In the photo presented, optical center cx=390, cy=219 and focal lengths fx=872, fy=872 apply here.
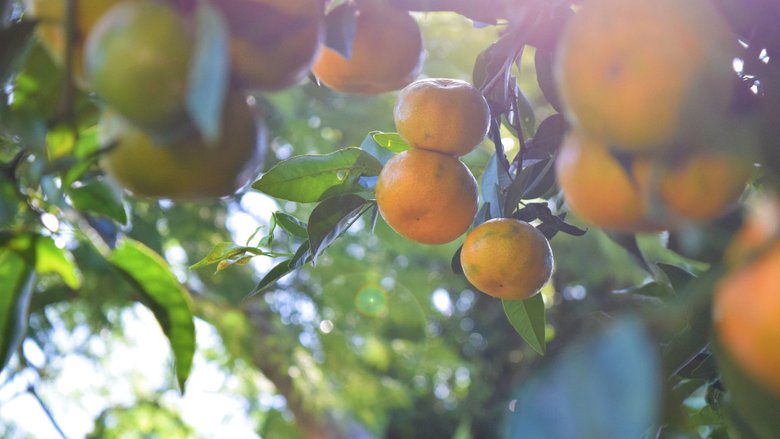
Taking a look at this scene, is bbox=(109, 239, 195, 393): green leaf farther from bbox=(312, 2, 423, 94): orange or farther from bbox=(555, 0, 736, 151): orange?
bbox=(555, 0, 736, 151): orange

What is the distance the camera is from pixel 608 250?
364 centimetres

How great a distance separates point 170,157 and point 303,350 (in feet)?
10.2

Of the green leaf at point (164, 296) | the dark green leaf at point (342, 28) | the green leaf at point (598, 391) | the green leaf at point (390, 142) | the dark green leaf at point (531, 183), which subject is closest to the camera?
the green leaf at point (598, 391)

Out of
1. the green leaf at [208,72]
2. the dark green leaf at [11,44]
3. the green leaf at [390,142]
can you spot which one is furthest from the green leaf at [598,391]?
the green leaf at [390,142]

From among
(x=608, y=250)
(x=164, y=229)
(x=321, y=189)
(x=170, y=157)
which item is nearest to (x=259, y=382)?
(x=164, y=229)

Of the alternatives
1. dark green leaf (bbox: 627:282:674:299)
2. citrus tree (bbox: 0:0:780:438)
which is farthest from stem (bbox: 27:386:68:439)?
dark green leaf (bbox: 627:282:674:299)

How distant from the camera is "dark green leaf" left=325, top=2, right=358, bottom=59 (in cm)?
38

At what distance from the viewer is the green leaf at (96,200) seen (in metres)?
0.50

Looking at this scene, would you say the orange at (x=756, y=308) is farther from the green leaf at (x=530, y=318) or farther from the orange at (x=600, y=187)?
the green leaf at (x=530, y=318)

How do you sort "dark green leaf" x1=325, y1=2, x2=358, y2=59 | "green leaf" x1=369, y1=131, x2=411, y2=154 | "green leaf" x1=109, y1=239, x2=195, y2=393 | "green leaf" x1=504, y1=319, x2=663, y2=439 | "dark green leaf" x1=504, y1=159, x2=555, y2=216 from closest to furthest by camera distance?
"green leaf" x1=504, y1=319, x2=663, y2=439 < "dark green leaf" x1=325, y1=2, x2=358, y2=59 < "green leaf" x1=109, y1=239, x2=195, y2=393 < "dark green leaf" x1=504, y1=159, x2=555, y2=216 < "green leaf" x1=369, y1=131, x2=411, y2=154

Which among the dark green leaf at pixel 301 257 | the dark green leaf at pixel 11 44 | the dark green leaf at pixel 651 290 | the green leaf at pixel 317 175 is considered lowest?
the dark green leaf at pixel 651 290

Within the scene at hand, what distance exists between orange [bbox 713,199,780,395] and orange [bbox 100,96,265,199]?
181 millimetres

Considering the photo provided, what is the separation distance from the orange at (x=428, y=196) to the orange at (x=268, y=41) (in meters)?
0.21

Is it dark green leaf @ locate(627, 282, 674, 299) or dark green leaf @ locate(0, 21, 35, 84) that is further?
dark green leaf @ locate(627, 282, 674, 299)
